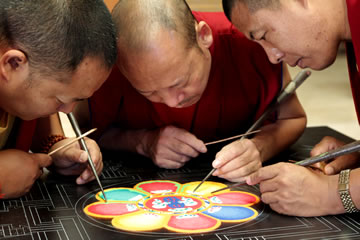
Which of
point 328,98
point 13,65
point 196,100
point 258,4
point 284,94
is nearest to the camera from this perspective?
point 13,65

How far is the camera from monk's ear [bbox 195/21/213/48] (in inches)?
81.6

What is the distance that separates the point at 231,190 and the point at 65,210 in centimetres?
55

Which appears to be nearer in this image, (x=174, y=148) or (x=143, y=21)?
(x=143, y=21)

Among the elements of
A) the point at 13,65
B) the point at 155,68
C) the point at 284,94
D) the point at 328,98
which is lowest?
the point at 328,98

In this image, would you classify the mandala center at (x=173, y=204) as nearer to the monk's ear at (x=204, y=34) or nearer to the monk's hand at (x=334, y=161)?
the monk's hand at (x=334, y=161)

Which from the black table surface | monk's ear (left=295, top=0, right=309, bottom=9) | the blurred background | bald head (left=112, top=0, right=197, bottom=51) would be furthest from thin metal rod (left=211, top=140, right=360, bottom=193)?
the blurred background

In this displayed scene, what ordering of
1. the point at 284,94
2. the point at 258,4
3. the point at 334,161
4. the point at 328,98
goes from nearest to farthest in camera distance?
1. the point at 258,4
2. the point at 334,161
3. the point at 284,94
4. the point at 328,98

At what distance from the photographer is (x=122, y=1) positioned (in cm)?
193

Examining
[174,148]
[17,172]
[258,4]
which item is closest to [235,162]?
[174,148]

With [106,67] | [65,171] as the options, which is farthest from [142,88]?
[65,171]

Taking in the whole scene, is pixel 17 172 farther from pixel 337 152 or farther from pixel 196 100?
pixel 337 152

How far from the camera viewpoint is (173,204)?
1.78 meters

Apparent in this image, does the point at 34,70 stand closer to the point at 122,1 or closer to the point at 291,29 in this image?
the point at 122,1

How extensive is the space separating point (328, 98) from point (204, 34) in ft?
8.25
